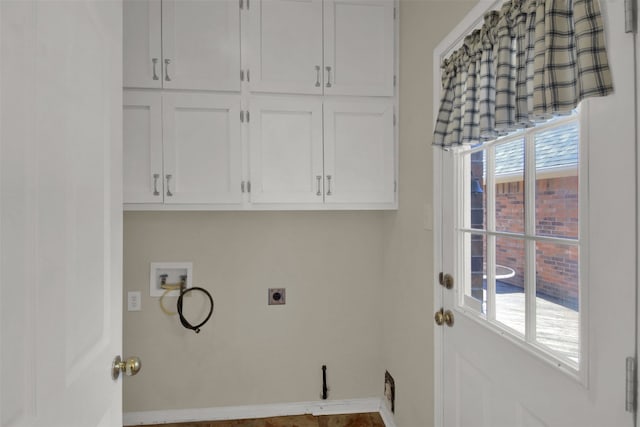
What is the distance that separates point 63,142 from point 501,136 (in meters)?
1.12

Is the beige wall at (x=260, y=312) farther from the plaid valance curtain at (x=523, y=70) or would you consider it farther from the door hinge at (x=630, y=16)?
the door hinge at (x=630, y=16)

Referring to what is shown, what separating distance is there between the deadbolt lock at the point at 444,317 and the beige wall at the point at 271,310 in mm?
485

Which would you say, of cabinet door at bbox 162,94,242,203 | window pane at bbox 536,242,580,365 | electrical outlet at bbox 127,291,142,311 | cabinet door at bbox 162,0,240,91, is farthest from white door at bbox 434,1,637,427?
electrical outlet at bbox 127,291,142,311

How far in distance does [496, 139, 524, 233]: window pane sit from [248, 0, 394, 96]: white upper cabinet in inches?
40.4

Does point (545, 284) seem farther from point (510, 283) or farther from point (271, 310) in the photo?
point (271, 310)

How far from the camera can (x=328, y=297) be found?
227 centimetres

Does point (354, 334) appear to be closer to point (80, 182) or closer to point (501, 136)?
point (501, 136)

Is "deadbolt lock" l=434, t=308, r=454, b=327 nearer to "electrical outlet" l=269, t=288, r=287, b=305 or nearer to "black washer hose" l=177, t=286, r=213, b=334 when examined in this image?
"electrical outlet" l=269, t=288, r=287, b=305

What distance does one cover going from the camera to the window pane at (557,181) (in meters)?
0.83

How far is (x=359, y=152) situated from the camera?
1.96 metres

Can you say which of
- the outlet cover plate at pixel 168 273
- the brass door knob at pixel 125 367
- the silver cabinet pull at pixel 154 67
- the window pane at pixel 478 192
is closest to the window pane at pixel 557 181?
the window pane at pixel 478 192

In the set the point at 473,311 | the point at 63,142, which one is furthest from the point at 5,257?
the point at 473,311

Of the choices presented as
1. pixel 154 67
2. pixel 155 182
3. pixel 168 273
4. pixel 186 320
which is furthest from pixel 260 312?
pixel 154 67

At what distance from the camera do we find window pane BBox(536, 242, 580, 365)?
0.83m
